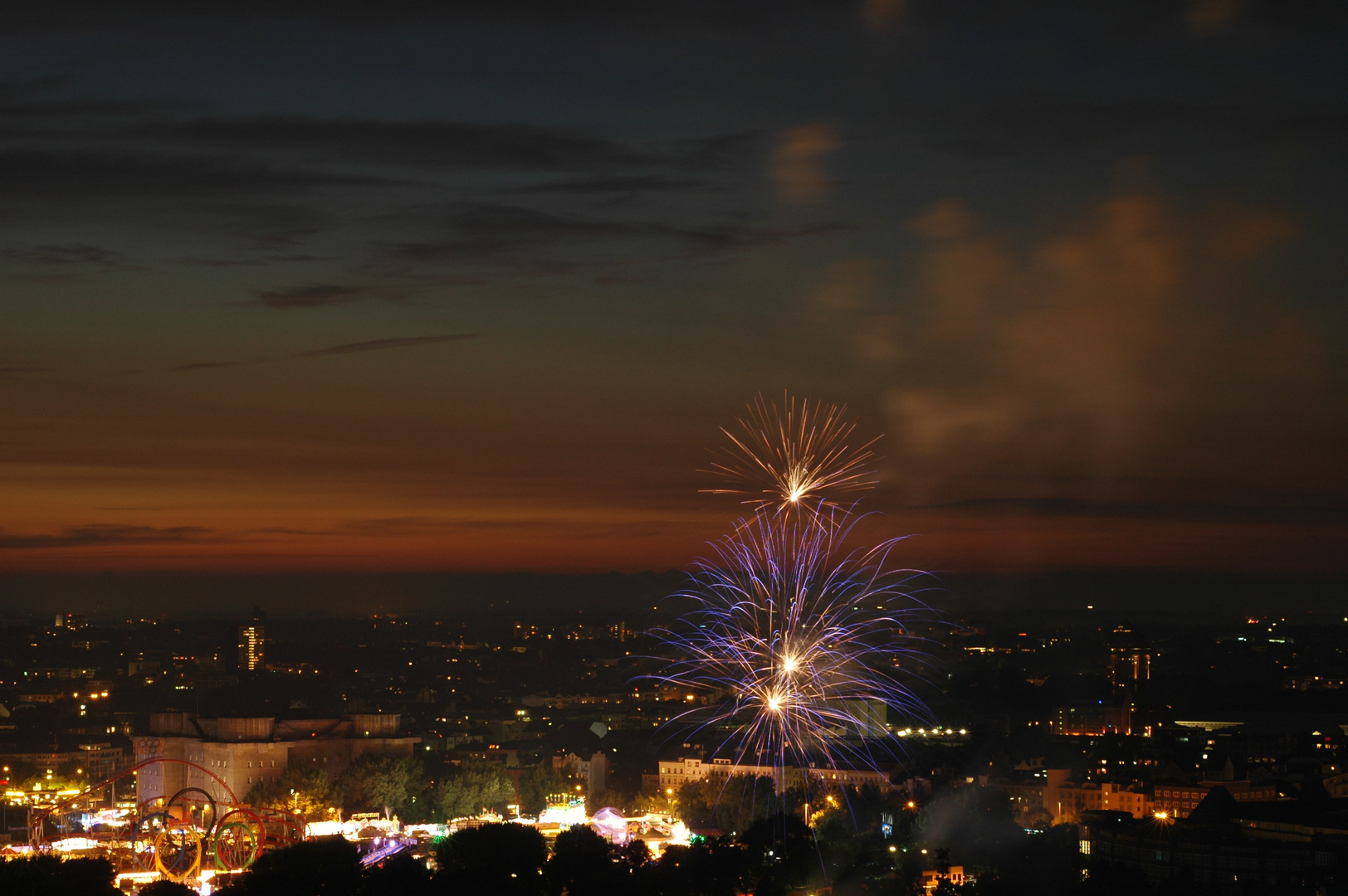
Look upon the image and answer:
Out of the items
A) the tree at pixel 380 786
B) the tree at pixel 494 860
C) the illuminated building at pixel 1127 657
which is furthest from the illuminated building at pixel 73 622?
the tree at pixel 494 860

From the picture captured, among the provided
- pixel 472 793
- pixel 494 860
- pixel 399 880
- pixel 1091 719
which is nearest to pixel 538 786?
pixel 472 793

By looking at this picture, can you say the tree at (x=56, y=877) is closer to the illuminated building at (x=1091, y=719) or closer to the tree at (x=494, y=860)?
the tree at (x=494, y=860)

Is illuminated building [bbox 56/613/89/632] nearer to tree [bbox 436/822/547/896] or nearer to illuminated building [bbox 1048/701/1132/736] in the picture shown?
illuminated building [bbox 1048/701/1132/736]

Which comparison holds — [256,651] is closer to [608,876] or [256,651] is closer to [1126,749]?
[1126,749]

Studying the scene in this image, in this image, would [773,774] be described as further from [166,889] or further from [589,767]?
[166,889]

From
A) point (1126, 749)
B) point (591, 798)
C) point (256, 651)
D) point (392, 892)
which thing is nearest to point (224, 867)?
point (392, 892)

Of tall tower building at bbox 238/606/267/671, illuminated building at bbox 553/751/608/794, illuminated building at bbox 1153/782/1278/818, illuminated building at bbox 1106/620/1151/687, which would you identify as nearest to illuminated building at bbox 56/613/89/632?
tall tower building at bbox 238/606/267/671
